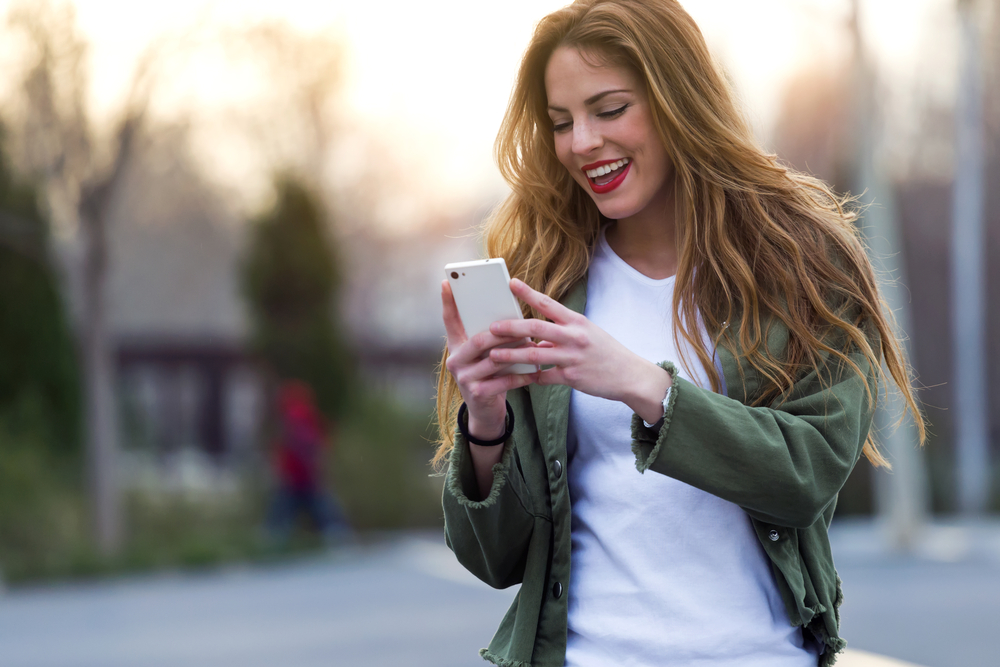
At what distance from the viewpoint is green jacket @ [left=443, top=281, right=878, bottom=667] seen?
1680 mm

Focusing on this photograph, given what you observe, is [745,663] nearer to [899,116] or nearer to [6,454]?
[6,454]

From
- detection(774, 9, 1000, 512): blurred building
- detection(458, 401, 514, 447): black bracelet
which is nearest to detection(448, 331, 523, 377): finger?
detection(458, 401, 514, 447): black bracelet

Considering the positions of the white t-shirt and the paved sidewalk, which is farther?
the paved sidewalk

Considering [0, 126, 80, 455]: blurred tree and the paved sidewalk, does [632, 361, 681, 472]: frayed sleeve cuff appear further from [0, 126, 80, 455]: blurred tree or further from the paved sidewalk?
[0, 126, 80, 455]: blurred tree

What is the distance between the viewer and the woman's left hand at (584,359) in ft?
5.24

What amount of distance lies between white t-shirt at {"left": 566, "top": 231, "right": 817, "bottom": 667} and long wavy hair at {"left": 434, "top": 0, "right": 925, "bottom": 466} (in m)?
0.15

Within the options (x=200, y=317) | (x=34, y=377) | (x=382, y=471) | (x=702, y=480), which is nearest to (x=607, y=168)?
(x=702, y=480)

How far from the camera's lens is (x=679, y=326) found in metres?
1.96

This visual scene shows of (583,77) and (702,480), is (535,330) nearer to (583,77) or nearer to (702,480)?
(702,480)

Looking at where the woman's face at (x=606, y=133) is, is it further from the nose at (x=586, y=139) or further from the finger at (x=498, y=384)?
the finger at (x=498, y=384)

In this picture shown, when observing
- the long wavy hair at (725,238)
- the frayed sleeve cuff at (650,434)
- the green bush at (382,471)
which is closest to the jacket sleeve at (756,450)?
the frayed sleeve cuff at (650,434)

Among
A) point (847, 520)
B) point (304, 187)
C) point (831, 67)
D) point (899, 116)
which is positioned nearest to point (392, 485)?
point (304, 187)

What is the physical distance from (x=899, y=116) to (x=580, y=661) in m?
19.8

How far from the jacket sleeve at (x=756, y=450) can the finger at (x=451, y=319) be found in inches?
13.6
